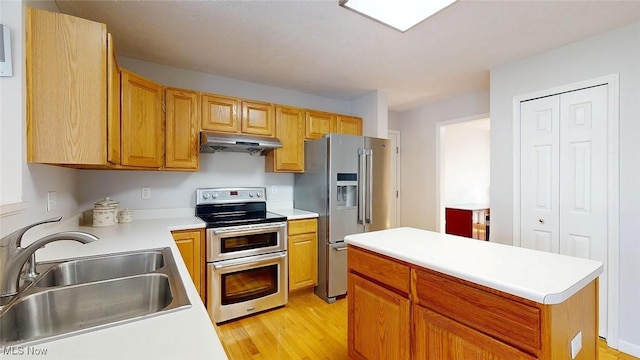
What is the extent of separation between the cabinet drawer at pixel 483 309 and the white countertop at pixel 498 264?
58 millimetres

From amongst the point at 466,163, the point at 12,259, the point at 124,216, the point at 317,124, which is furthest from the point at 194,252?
the point at 466,163

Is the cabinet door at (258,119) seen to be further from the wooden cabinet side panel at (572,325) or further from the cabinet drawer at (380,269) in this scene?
the wooden cabinet side panel at (572,325)

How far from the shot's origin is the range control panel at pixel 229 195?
2.89m

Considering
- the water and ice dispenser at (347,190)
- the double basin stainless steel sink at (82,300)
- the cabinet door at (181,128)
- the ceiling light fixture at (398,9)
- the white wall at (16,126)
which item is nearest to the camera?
the double basin stainless steel sink at (82,300)

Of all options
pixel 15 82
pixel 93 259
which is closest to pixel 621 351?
pixel 93 259

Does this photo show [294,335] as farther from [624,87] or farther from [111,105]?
[624,87]

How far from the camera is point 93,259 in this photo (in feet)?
4.26

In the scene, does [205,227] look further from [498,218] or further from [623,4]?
[623,4]

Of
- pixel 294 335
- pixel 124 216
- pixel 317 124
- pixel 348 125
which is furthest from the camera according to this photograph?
pixel 348 125

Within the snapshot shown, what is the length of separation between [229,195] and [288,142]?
0.88m

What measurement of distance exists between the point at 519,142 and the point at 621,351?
1.78 m

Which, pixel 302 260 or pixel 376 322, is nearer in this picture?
pixel 376 322

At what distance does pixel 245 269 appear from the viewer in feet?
8.33

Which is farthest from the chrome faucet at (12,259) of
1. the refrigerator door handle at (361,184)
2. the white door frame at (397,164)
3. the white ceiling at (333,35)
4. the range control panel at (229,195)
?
the white door frame at (397,164)
